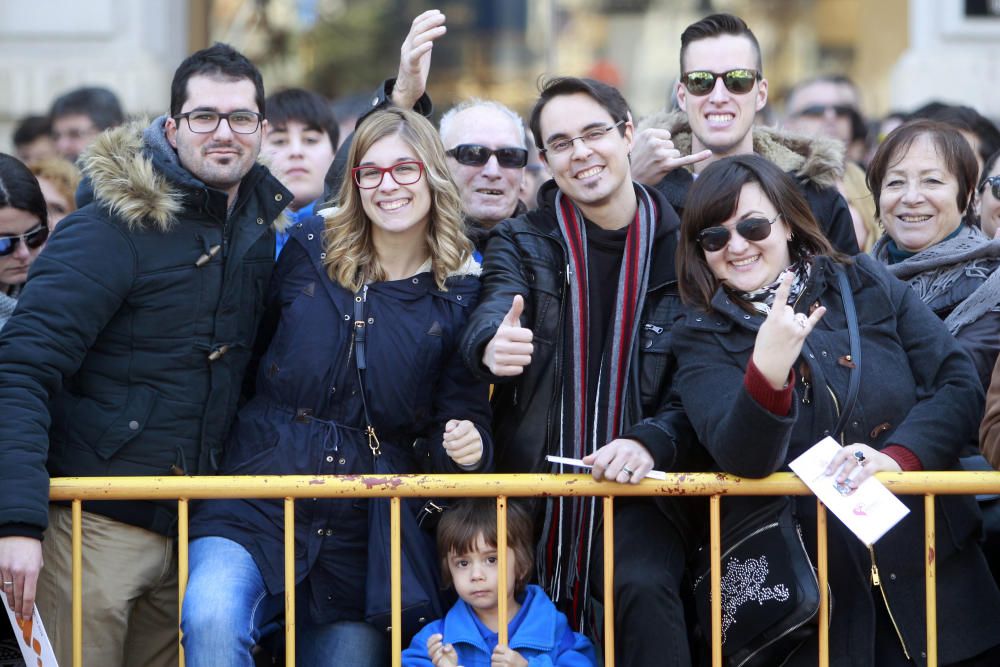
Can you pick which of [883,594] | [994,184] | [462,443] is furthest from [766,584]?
[994,184]

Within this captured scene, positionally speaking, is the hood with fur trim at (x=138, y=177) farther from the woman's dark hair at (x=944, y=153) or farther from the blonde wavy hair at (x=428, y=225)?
the woman's dark hair at (x=944, y=153)

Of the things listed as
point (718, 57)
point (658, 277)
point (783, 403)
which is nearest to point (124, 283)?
point (658, 277)

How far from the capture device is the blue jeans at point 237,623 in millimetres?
3803

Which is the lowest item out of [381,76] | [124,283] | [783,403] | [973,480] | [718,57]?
[973,480]

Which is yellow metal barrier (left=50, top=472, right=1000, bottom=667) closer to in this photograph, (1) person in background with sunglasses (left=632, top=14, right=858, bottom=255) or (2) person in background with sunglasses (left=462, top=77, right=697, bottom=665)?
(2) person in background with sunglasses (left=462, top=77, right=697, bottom=665)

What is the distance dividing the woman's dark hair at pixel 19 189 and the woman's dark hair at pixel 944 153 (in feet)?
9.96

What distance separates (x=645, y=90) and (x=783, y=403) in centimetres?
1277

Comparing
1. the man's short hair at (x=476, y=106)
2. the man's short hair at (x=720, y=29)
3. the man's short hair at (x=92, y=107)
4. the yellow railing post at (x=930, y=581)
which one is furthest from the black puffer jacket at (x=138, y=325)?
the man's short hair at (x=92, y=107)

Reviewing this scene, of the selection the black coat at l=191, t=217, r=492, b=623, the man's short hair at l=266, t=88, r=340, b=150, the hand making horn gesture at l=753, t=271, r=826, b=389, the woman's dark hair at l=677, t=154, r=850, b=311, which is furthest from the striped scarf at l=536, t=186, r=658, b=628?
the man's short hair at l=266, t=88, r=340, b=150

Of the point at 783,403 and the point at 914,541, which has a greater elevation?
the point at 783,403

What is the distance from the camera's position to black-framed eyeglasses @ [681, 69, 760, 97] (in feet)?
16.2

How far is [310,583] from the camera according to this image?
4.12 meters

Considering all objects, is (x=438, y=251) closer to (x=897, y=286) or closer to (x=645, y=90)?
(x=897, y=286)

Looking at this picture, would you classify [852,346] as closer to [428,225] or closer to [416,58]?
[428,225]
